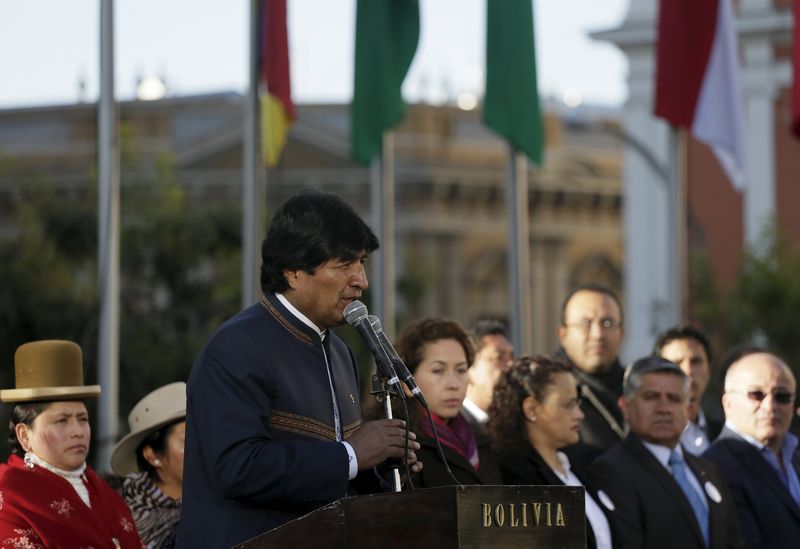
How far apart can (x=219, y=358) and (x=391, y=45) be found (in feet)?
30.3

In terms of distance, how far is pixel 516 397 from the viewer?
757 centimetres

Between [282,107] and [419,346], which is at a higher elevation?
[282,107]

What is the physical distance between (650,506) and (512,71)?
6.44 metres

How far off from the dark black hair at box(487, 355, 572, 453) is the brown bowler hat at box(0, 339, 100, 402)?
1905 millimetres

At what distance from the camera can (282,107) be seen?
14.6 meters

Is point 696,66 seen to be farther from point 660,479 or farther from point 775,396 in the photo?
point 660,479

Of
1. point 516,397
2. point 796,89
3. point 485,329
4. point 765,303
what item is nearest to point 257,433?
point 516,397

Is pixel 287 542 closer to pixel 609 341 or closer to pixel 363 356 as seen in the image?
pixel 609 341

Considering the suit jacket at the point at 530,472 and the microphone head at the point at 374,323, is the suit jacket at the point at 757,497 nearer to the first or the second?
the suit jacket at the point at 530,472

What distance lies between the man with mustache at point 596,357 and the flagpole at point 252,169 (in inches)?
171

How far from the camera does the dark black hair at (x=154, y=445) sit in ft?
22.8

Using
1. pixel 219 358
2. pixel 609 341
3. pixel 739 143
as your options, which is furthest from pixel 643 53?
pixel 219 358

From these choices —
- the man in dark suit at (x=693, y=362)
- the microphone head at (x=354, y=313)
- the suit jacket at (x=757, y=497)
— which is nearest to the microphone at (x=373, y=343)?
the microphone head at (x=354, y=313)

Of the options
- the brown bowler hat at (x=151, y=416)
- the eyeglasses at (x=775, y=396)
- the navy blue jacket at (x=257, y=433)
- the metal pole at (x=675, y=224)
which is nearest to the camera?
the navy blue jacket at (x=257, y=433)
